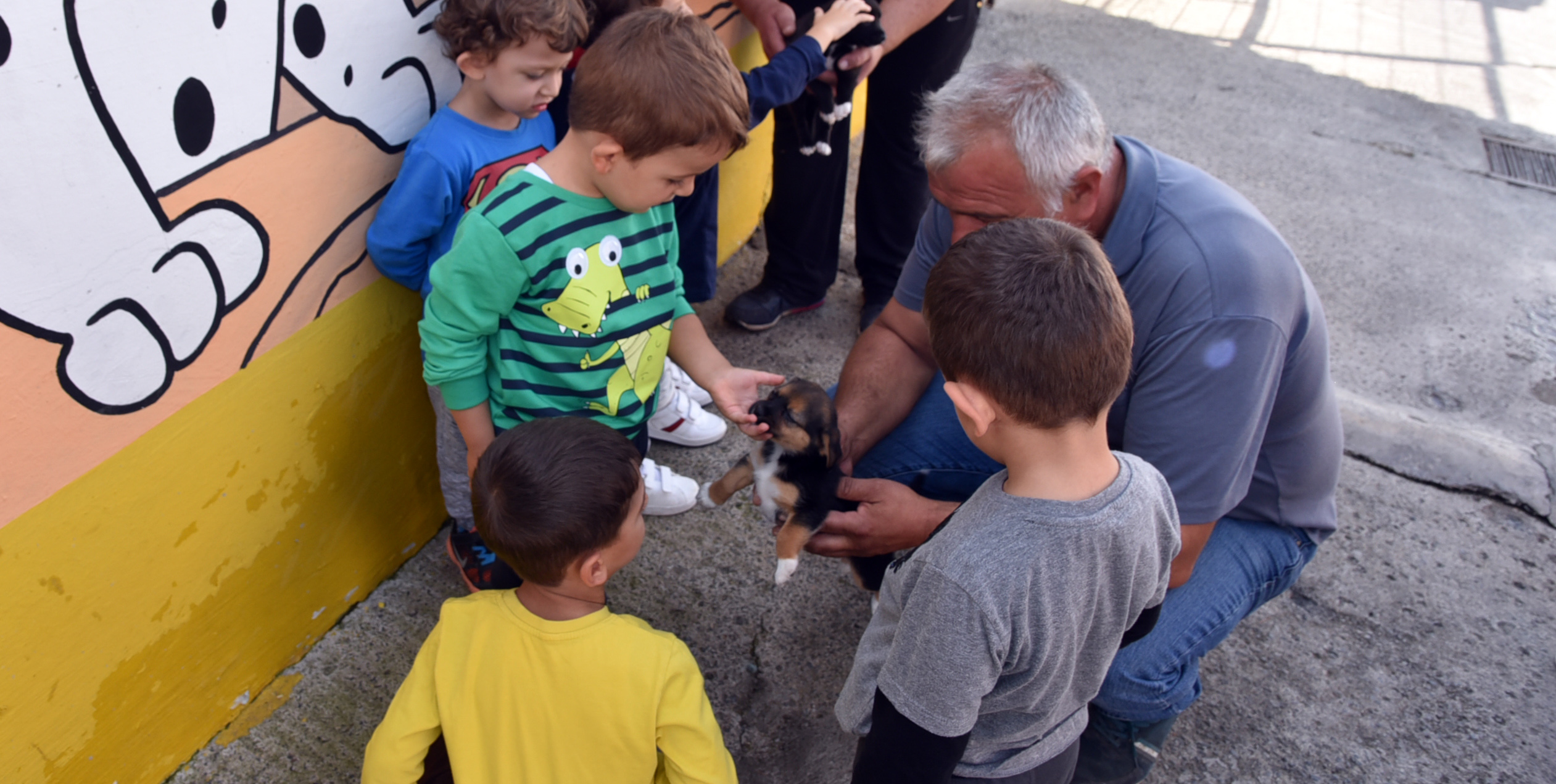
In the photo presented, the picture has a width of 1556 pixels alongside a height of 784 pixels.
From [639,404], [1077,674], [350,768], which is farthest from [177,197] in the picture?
[1077,674]

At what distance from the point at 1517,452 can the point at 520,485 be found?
153 inches

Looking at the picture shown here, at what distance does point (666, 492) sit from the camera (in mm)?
3014

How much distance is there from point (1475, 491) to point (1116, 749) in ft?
7.20

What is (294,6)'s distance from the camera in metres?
1.98

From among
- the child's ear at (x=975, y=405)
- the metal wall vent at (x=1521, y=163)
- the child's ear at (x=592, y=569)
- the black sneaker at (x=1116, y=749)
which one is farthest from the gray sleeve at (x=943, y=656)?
the metal wall vent at (x=1521, y=163)

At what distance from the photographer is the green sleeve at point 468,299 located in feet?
6.52

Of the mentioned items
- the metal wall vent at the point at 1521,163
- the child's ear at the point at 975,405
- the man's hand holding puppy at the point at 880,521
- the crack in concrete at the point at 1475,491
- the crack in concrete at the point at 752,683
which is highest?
the child's ear at the point at 975,405

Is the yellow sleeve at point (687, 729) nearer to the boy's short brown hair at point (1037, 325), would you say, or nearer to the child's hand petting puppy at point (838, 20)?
the boy's short brown hair at point (1037, 325)

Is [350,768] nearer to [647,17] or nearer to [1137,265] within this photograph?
[647,17]

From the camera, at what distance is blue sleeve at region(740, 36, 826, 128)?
9.61ft

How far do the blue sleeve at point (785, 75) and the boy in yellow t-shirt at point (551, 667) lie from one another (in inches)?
62.0

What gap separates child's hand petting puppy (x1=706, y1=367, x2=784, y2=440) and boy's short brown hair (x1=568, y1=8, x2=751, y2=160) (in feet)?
2.11

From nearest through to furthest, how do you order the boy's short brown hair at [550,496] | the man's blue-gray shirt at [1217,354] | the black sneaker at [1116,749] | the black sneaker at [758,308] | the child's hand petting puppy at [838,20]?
1. the boy's short brown hair at [550,496]
2. the man's blue-gray shirt at [1217,354]
3. the black sneaker at [1116,749]
4. the child's hand petting puppy at [838,20]
5. the black sneaker at [758,308]

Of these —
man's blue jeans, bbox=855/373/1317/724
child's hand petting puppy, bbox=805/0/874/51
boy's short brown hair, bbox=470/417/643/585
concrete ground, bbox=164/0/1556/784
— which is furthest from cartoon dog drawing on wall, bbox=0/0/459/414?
man's blue jeans, bbox=855/373/1317/724
